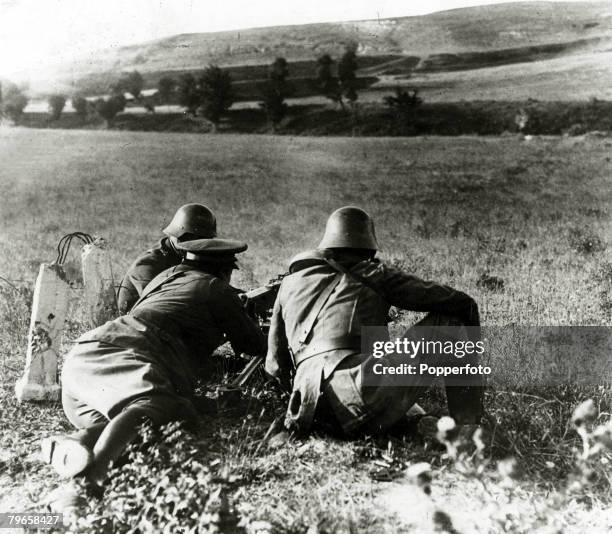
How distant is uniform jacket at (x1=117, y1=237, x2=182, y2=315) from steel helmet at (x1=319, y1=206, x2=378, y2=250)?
96.1 inches

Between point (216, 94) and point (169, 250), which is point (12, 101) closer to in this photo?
point (216, 94)

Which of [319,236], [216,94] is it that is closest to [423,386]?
[319,236]

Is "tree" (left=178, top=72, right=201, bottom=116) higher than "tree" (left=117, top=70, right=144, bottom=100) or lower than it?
lower

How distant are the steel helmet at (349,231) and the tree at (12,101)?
346 inches

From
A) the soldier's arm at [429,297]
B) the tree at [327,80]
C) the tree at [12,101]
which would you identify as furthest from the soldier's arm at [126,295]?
the tree at [12,101]

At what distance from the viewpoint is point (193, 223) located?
5.95 metres

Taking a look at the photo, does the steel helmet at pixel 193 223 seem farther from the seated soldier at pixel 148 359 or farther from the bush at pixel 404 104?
the bush at pixel 404 104

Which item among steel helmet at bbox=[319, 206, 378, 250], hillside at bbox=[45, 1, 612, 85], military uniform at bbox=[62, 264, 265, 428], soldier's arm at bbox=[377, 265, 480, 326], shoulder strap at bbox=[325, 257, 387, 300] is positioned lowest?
military uniform at bbox=[62, 264, 265, 428]

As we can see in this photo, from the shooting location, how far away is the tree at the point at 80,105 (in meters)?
12.3

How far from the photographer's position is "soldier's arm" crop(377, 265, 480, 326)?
154 inches

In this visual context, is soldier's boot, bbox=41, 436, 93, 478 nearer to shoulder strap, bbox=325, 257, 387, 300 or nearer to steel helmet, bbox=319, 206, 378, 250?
shoulder strap, bbox=325, 257, 387, 300

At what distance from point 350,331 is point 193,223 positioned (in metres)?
2.50

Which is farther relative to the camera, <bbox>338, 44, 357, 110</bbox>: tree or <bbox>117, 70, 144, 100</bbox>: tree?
<bbox>117, 70, 144, 100</bbox>: tree

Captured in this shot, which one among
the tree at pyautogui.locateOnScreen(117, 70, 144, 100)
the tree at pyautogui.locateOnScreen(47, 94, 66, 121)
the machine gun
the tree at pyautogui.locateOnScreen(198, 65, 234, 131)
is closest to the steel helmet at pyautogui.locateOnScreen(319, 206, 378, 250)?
the machine gun
